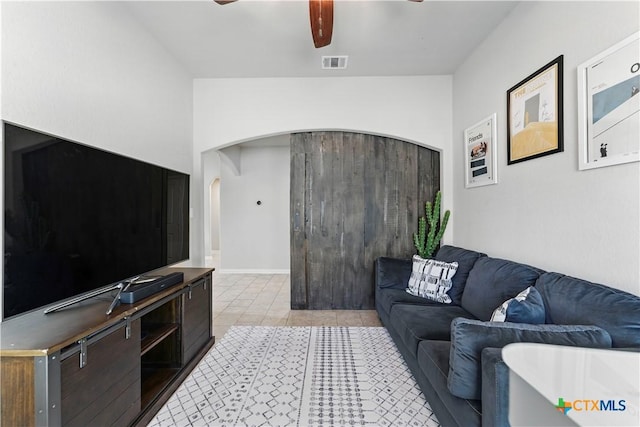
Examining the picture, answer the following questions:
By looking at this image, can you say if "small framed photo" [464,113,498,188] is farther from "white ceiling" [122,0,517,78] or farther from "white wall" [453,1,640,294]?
"white ceiling" [122,0,517,78]

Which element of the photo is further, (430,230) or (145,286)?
(430,230)

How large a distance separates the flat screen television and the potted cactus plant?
2.85m

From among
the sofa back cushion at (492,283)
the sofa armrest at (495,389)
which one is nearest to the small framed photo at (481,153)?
the sofa back cushion at (492,283)

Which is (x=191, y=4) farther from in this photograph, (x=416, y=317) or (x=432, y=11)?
(x=416, y=317)

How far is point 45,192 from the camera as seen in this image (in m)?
1.30

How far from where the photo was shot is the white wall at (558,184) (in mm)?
1482

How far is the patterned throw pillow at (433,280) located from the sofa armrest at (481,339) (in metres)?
1.34

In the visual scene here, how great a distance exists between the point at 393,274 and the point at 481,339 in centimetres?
→ 183

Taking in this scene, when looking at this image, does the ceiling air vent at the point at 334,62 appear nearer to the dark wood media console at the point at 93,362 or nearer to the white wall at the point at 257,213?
the dark wood media console at the point at 93,362

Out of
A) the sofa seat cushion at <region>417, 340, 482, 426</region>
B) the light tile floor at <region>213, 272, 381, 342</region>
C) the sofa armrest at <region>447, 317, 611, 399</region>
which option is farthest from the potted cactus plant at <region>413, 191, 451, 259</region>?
the sofa armrest at <region>447, 317, 611, 399</region>

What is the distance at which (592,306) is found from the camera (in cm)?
140

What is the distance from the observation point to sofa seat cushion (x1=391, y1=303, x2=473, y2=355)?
1.94 m

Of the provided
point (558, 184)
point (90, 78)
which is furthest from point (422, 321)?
point (90, 78)

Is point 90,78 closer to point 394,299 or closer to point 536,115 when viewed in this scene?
point 394,299
